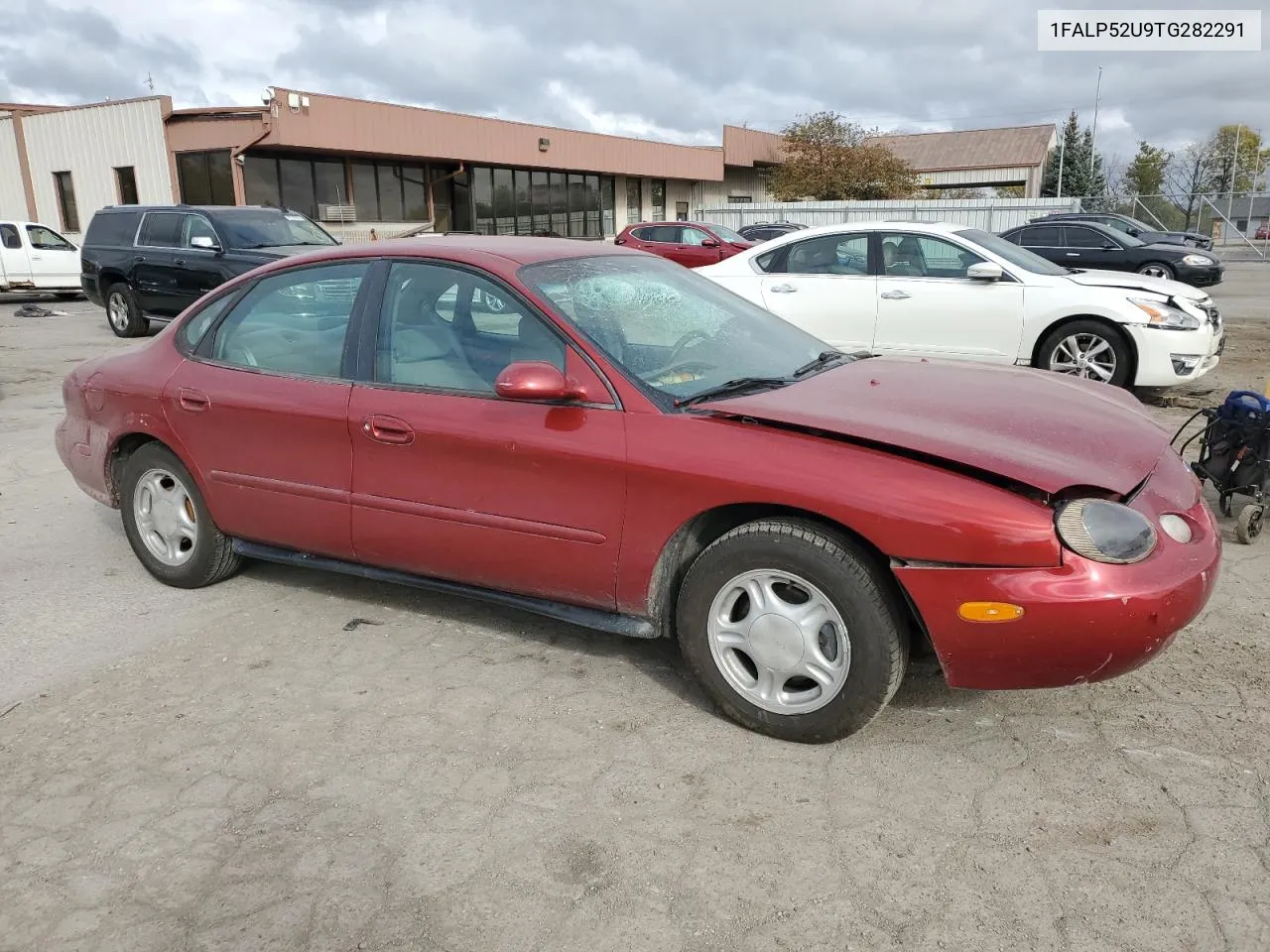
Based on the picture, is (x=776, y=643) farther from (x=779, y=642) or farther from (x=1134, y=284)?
(x=1134, y=284)

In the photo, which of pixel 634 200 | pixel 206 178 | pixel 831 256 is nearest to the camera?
pixel 831 256

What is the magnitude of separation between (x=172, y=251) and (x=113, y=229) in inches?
63.4

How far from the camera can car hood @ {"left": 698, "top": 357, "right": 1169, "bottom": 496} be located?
9.48 ft

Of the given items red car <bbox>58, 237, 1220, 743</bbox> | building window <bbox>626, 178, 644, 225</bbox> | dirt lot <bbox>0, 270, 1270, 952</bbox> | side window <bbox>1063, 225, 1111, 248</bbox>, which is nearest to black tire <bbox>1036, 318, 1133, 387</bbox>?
dirt lot <bbox>0, 270, 1270, 952</bbox>

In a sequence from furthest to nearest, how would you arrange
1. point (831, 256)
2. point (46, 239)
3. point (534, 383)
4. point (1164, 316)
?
point (46, 239) < point (831, 256) < point (1164, 316) < point (534, 383)

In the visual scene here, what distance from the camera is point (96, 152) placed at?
24.8 m

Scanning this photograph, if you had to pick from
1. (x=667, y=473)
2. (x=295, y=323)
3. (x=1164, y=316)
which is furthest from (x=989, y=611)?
(x=1164, y=316)

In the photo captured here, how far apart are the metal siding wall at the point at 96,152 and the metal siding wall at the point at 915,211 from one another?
18.0m

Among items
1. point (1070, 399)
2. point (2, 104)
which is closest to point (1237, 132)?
point (2, 104)

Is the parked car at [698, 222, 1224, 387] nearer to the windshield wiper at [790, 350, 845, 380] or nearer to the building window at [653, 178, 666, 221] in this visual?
the windshield wiper at [790, 350, 845, 380]

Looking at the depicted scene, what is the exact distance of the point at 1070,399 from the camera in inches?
143

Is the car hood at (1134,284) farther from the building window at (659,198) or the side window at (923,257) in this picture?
the building window at (659,198)

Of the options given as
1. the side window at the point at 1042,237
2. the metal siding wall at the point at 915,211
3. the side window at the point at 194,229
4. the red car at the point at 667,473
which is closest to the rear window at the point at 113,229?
the side window at the point at 194,229

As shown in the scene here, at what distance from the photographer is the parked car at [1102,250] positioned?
61.1 feet
